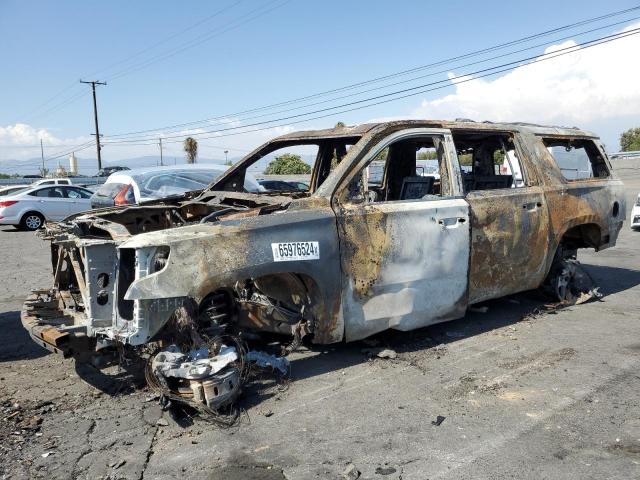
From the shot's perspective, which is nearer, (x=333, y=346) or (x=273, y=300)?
(x=273, y=300)

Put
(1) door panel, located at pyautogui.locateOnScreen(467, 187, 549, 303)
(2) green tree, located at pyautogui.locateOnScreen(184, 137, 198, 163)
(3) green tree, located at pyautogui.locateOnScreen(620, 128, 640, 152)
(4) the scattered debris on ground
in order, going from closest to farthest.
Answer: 1. (4) the scattered debris on ground
2. (1) door panel, located at pyautogui.locateOnScreen(467, 187, 549, 303)
3. (2) green tree, located at pyautogui.locateOnScreen(184, 137, 198, 163)
4. (3) green tree, located at pyautogui.locateOnScreen(620, 128, 640, 152)

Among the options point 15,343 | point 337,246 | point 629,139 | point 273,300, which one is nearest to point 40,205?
point 15,343

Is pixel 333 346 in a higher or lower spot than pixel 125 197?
lower

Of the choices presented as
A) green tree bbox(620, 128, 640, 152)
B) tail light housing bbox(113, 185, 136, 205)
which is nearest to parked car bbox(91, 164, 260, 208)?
tail light housing bbox(113, 185, 136, 205)

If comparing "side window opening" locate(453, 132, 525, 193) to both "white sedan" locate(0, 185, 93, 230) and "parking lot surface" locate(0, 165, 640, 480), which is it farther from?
"white sedan" locate(0, 185, 93, 230)

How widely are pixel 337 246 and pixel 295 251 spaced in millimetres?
357

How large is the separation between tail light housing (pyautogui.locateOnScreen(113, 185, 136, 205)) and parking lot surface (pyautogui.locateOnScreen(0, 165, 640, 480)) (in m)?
5.36

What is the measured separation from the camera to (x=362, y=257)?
13.7 feet

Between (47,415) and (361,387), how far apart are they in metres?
2.10

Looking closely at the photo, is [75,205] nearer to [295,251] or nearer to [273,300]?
[273,300]

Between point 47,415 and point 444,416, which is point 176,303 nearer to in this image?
point 47,415

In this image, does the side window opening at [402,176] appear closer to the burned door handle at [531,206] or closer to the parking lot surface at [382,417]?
the burned door handle at [531,206]

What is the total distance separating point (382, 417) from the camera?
3.55 m

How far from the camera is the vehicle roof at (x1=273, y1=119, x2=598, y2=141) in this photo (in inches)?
189
